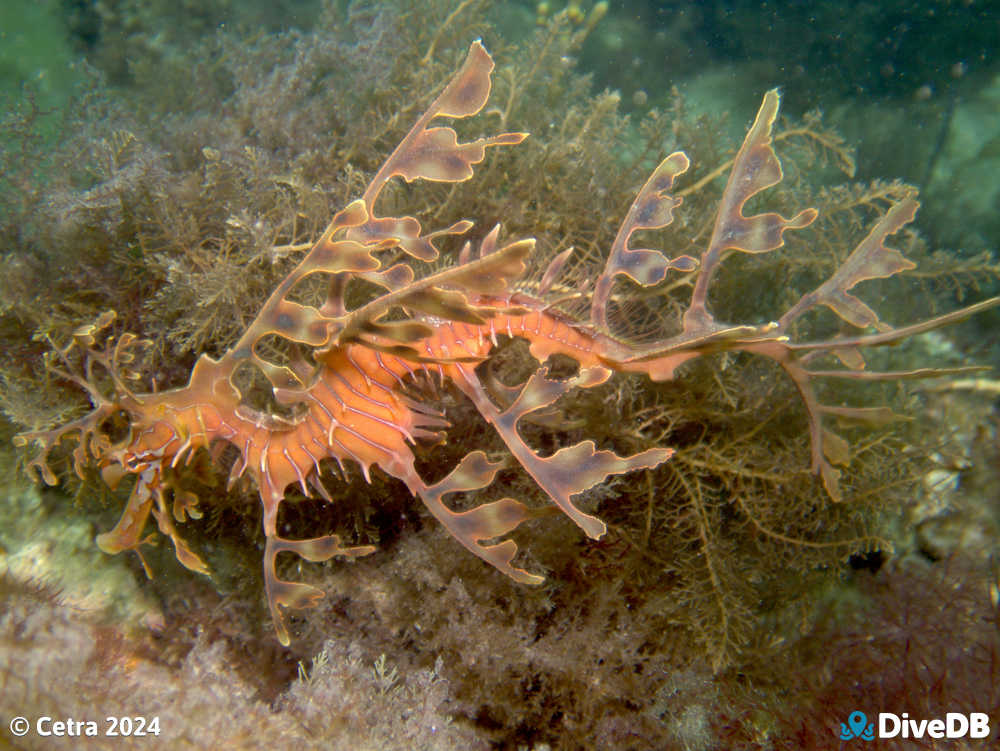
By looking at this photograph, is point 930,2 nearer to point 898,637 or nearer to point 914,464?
point 914,464

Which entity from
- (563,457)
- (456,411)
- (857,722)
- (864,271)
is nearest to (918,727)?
(857,722)

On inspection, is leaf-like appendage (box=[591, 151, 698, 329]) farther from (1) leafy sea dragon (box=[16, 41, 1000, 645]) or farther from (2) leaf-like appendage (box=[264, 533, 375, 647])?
(2) leaf-like appendage (box=[264, 533, 375, 647])

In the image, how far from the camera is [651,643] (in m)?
2.38

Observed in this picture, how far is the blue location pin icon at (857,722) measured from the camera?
7.47ft

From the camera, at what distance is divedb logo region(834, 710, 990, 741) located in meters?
2.18

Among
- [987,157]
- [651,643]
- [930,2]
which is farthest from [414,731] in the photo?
[930,2]

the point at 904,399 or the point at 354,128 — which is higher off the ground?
the point at 354,128

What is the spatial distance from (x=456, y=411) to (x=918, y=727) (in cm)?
233

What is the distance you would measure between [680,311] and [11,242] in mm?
3035

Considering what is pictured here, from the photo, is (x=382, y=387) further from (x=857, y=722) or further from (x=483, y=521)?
(x=857, y=722)

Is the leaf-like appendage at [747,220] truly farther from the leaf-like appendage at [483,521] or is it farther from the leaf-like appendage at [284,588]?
the leaf-like appendage at [284,588]

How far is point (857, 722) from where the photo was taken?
7.61 feet

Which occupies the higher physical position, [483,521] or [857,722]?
[483,521]

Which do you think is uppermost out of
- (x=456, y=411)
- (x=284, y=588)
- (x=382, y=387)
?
(x=382, y=387)
